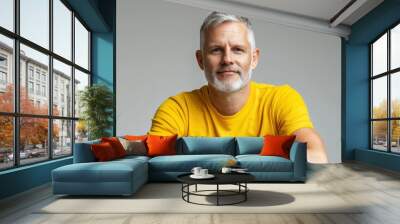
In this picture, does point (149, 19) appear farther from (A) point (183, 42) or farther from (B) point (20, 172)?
(B) point (20, 172)

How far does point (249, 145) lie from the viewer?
6359mm

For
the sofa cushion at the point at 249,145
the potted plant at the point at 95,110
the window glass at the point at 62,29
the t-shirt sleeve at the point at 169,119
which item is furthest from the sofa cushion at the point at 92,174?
the potted plant at the point at 95,110

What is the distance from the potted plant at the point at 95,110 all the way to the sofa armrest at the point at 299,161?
376 cm

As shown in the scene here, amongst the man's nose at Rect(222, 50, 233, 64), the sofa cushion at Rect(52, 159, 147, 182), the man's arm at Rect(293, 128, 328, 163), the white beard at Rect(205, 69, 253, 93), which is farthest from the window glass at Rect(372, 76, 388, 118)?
the sofa cushion at Rect(52, 159, 147, 182)

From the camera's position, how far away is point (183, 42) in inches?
287

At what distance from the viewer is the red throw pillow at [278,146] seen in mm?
5906

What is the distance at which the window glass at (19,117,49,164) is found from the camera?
5125mm

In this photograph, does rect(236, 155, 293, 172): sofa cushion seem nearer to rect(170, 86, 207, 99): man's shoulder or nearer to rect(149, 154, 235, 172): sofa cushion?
rect(149, 154, 235, 172): sofa cushion

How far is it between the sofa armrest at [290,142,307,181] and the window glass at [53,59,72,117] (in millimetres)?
3832

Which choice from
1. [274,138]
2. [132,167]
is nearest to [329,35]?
[274,138]

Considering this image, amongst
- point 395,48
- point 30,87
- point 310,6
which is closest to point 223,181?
point 30,87

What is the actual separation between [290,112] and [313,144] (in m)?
0.77

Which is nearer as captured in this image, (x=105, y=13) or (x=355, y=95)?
(x=105, y=13)

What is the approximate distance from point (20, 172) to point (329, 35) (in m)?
6.09
